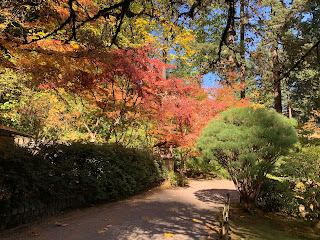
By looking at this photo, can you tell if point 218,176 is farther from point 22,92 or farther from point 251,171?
point 22,92

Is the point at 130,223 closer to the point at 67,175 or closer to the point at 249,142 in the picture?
the point at 67,175

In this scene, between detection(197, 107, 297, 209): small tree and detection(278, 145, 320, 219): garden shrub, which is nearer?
detection(278, 145, 320, 219): garden shrub

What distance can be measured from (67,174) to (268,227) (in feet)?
16.5

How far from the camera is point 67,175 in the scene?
555cm

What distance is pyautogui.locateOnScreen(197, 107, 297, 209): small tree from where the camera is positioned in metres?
6.36

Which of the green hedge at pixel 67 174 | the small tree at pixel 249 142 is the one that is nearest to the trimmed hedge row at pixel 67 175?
the green hedge at pixel 67 174

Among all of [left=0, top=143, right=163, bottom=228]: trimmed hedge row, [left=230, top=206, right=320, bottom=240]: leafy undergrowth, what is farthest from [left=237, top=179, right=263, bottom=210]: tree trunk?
[left=0, top=143, right=163, bottom=228]: trimmed hedge row

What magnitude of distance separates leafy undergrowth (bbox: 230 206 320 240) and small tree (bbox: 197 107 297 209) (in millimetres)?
540

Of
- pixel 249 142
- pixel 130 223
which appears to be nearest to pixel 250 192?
pixel 249 142

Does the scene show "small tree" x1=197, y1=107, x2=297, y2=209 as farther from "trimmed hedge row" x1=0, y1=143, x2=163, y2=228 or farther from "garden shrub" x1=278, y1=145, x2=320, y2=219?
"trimmed hedge row" x1=0, y1=143, x2=163, y2=228

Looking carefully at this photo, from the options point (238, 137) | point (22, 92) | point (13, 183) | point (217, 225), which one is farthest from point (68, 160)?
point (22, 92)

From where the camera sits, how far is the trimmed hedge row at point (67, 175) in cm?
429

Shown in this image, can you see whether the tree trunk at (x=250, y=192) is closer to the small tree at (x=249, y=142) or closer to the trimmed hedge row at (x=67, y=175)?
the small tree at (x=249, y=142)

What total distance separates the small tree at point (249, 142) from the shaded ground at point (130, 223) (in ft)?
4.38
